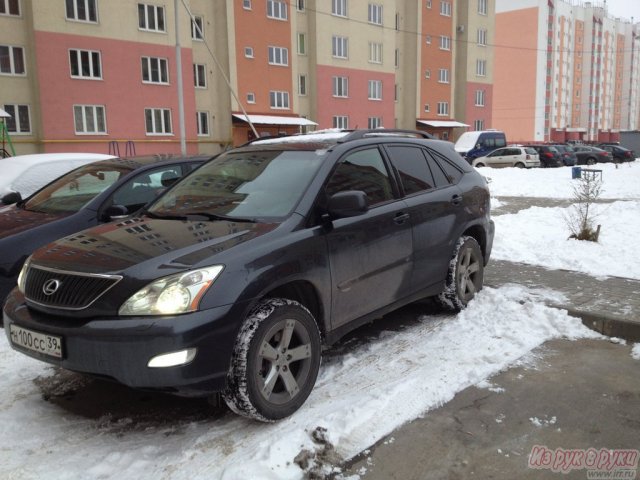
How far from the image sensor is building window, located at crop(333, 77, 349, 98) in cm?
3978

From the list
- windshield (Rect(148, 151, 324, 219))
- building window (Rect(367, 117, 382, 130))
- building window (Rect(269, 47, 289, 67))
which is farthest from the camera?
building window (Rect(367, 117, 382, 130))

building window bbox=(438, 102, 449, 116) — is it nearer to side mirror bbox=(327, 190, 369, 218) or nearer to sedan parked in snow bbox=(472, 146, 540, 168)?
sedan parked in snow bbox=(472, 146, 540, 168)

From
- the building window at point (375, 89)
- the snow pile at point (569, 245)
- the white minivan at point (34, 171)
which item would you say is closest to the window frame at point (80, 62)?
the building window at point (375, 89)

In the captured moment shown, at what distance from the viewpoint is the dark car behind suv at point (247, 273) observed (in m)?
3.03

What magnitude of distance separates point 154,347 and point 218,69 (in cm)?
3269

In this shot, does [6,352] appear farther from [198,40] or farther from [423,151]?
[198,40]

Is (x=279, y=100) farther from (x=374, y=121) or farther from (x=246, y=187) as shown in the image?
(x=246, y=187)

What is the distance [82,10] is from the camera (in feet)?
91.3

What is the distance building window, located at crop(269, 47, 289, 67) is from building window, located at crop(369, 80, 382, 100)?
8403mm

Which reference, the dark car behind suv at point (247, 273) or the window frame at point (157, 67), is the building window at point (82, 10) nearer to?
the window frame at point (157, 67)

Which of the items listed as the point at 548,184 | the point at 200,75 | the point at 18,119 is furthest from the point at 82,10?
the point at 548,184

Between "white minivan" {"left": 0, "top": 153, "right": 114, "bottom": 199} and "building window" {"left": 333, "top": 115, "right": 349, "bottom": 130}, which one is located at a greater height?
"building window" {"left": 333, "top": 115, "right": 349, "bottom": 130}

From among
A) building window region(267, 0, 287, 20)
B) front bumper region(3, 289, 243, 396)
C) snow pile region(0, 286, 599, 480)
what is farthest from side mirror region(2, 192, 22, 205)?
building window region(267, 0, 287, 20)

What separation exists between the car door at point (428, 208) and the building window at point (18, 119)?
26448mm
